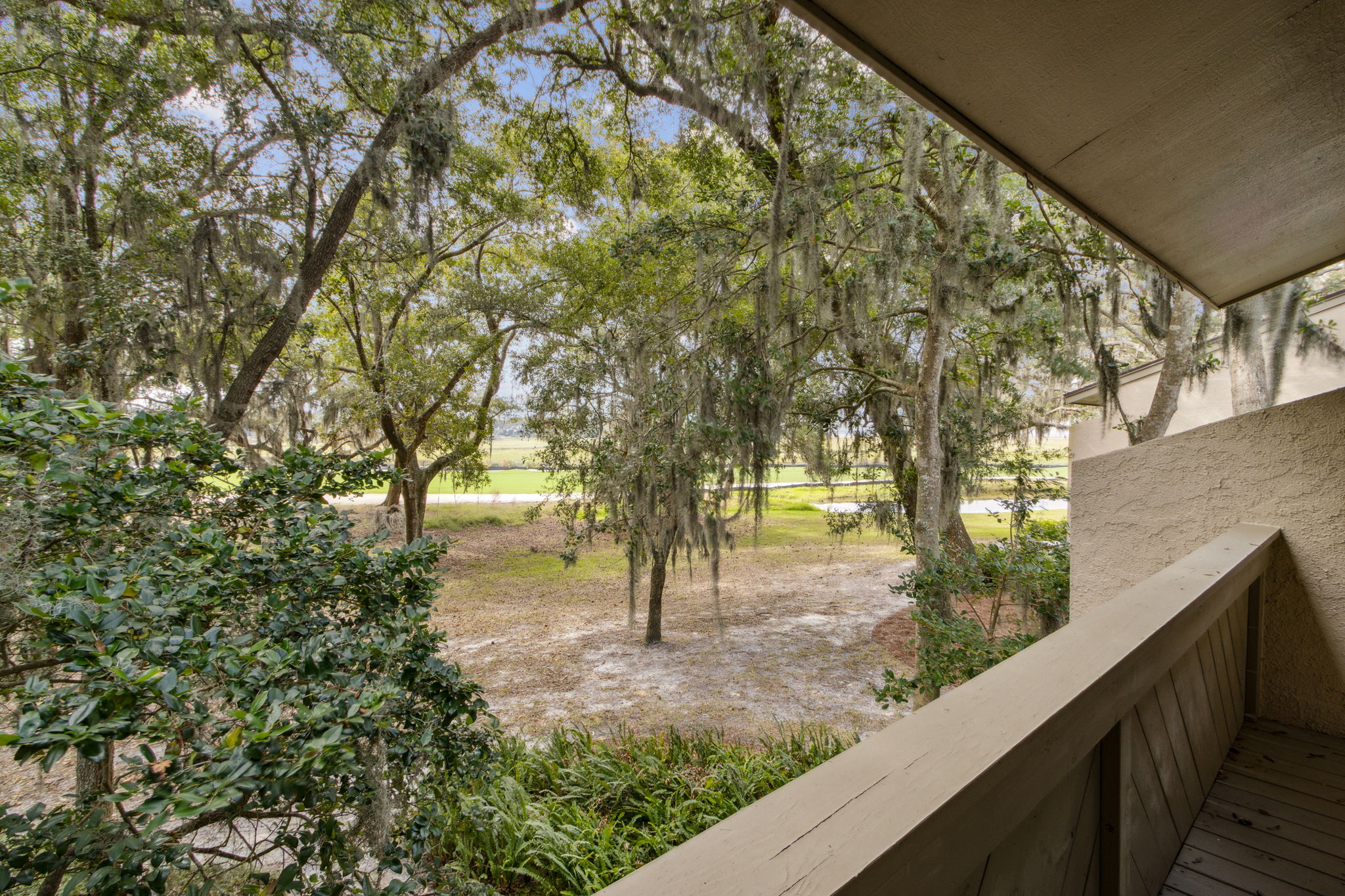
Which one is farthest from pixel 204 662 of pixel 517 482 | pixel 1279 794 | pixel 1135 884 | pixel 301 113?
pixel 517 482

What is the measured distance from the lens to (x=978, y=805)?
0.50m

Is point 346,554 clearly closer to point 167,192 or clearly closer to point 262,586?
point 262,586

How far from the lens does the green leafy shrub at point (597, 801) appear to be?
113 inches

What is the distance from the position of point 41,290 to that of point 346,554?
314cm

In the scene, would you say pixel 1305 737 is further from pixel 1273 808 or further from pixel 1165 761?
pixel 1165 761

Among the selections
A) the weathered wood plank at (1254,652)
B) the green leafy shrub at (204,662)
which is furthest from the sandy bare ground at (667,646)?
the weathered wood plank at (1254,652)

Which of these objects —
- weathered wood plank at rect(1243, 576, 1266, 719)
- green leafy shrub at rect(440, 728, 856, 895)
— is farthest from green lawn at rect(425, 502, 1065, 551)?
weathered wood plank at rect(1243, 576, 1266, 719)

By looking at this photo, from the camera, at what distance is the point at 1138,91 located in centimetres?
116

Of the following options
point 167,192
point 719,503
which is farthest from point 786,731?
point 167,192

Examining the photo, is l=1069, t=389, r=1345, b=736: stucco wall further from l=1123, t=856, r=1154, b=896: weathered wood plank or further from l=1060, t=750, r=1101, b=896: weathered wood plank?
l=1060, t=750, r=1101, b=896: weathered wood plank

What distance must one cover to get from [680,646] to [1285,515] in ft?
21.2

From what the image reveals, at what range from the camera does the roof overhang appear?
0.98 meters

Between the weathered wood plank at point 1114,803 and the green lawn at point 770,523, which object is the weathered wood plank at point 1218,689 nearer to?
the weathered wood plank at point 1114,803

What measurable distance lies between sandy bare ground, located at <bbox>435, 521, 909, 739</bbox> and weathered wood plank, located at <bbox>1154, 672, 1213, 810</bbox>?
4.07 meters
